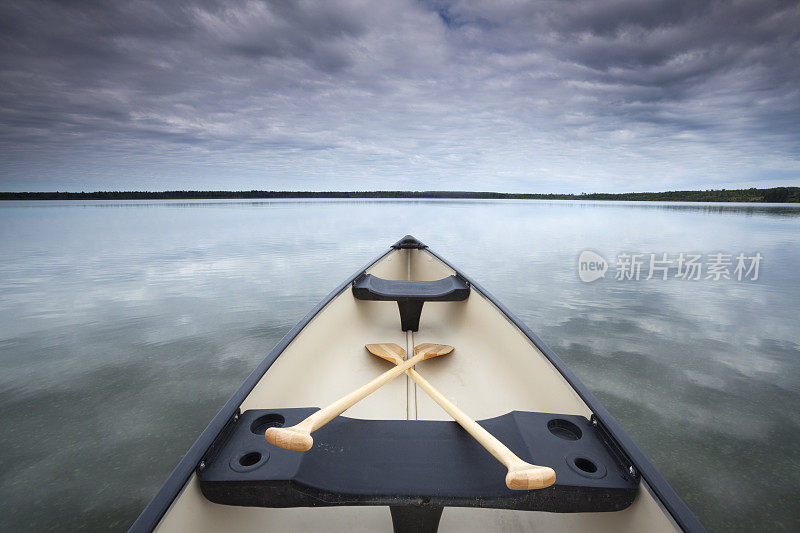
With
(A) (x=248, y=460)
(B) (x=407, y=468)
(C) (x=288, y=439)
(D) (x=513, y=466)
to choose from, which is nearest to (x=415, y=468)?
(B) (x=407, y=468)

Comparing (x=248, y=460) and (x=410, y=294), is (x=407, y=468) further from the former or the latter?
(x=410, y=294)

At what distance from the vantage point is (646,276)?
30.9 feet

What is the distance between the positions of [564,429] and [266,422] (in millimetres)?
1570

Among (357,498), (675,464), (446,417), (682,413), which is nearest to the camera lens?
(357,498)

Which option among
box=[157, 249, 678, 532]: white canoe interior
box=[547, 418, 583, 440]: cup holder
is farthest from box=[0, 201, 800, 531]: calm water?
box=[547, 418, 583, 440]: cup holder

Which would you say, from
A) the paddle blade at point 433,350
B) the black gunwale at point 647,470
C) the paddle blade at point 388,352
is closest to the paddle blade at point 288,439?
the black gunwale at point 647,470

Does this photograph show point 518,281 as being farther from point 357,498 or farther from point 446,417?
point 357,498

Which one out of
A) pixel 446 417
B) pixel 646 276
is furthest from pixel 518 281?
pixel 446 417

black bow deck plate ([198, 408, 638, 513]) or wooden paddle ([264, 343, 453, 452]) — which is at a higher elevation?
wooden paddle ([264, 343, 453, 452])

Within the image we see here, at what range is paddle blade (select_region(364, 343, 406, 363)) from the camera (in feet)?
10.6

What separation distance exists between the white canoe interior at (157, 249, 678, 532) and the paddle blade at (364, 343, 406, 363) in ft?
0.50

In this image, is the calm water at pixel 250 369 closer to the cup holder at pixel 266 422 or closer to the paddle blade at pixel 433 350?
the cup holder at pixel 266 422

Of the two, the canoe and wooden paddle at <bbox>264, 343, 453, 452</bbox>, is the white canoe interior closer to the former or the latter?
the canoe

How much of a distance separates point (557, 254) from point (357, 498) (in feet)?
44.1
